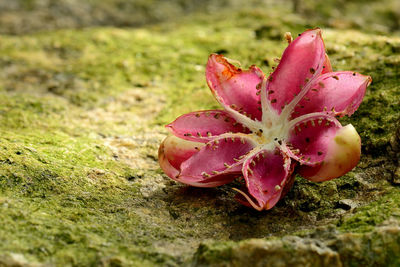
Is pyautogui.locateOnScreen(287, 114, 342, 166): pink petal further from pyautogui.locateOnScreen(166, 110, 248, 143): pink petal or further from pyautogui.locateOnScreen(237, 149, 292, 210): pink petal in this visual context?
pyautogui.locateOnScreen(166, 110, 248, 143): pink petal

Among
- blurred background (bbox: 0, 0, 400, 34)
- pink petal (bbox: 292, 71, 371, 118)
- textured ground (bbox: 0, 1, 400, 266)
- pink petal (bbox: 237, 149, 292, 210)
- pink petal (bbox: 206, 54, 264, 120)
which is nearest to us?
textured ground (bbox: 0, 1, 400, 266)

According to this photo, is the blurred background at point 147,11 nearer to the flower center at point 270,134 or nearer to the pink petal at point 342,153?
the flower center at point 270,134

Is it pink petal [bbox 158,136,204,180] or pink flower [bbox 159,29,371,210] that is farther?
pink petal [bbox 158,136,204,180]

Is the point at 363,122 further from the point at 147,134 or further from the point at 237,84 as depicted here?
the point at 147,134

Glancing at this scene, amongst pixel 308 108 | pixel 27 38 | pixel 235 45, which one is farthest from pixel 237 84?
pixel 27 38

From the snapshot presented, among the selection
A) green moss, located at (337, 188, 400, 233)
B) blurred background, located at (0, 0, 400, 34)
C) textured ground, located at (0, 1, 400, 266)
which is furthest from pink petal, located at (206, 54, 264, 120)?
blurred background, located at (0, 0, 400, 34)

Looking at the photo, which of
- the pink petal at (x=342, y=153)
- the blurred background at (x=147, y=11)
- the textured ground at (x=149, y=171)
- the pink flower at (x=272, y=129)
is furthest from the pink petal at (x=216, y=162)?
the blurred background at (x=147, y=11)

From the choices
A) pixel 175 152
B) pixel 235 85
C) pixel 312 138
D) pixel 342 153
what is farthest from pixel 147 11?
pixel 342 153
